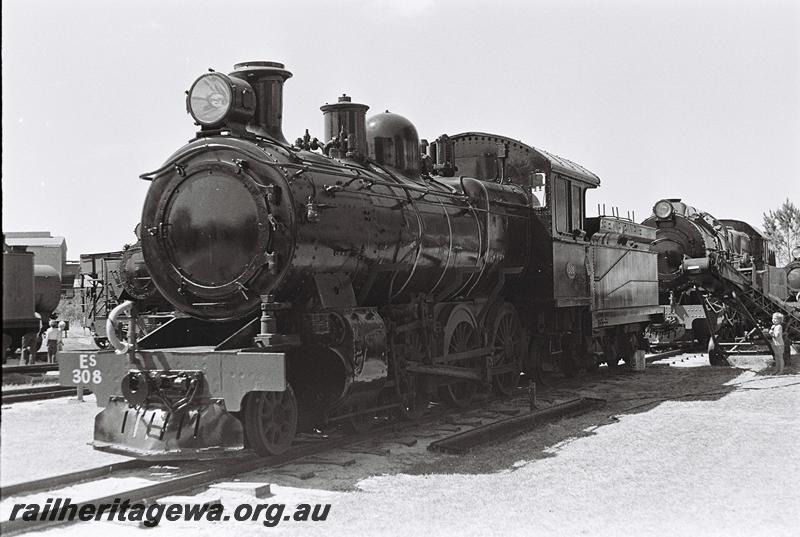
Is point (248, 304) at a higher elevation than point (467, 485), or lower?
higher

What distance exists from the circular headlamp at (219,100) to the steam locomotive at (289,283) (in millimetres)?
14

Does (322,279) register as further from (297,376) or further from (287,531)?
(287,531)

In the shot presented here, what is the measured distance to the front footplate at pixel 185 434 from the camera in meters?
7.38

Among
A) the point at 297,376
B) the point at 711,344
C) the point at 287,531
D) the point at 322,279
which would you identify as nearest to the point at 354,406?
the point at 297,376

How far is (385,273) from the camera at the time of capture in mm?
9672

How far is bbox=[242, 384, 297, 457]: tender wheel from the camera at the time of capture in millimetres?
7711

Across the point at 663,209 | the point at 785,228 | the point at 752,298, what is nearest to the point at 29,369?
the point at 663,209

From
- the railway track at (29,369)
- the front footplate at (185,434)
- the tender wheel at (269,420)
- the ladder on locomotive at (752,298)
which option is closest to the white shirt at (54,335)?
the railway track at (29,369)

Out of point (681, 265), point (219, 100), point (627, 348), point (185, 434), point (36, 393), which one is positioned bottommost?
point (36, 393)

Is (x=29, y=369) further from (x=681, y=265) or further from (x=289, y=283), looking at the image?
(x=681, y=265)

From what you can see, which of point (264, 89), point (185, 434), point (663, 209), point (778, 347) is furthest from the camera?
point (663, 209)

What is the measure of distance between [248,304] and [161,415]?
1297 mm

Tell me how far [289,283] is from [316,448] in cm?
172

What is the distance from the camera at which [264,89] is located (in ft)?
28.9
